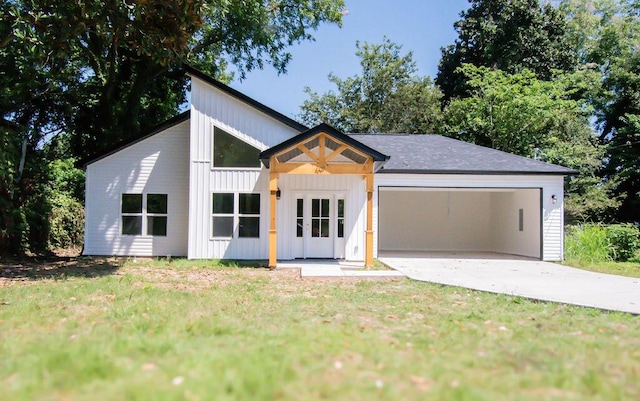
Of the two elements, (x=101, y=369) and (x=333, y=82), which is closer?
(x=101, y=369)

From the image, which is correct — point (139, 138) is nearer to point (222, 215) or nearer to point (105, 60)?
point (222, 215)

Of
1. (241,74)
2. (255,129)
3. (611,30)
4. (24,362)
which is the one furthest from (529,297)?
(611,30)

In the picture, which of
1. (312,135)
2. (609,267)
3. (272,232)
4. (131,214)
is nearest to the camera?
(312,135)

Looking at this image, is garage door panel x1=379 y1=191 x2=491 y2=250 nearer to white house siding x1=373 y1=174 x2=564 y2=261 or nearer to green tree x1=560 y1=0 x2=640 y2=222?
white house siding x1=373 y1=174 x2=564 y2=261

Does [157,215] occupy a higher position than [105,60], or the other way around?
[105,60]

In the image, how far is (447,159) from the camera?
1574cm

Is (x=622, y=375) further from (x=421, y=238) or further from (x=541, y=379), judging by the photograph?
(x=421, y=238)

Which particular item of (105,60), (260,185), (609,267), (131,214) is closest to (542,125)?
(609,267)

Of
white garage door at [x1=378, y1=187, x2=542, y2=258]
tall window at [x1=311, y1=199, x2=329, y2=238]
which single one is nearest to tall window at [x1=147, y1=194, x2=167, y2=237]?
tall window at [x1=311, y1=199, x2=329, y2=238]

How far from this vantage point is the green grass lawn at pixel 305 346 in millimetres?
3543

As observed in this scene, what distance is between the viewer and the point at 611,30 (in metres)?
28.3

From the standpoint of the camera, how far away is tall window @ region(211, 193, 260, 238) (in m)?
14.0

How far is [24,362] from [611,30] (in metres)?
33.8

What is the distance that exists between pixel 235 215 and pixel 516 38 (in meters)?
21.6
